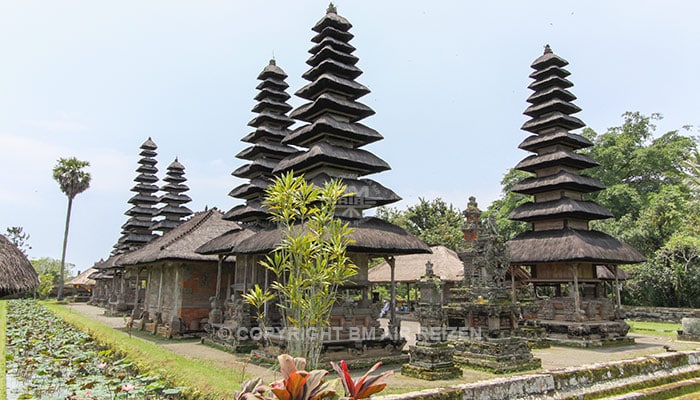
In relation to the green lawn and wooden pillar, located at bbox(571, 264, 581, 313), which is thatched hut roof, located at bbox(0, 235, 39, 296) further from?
the green lawn

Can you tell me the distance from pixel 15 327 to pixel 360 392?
58.2 feet

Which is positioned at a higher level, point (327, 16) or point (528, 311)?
point (327, 16)

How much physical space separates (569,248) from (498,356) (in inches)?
289

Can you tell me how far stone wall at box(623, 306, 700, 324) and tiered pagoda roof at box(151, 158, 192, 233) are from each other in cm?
2806

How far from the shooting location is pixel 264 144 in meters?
18.2

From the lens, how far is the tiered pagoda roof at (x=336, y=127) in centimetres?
1413

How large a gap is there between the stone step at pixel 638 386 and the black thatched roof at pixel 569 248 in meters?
7.55

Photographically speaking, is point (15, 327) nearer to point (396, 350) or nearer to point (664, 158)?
point (396, 350)

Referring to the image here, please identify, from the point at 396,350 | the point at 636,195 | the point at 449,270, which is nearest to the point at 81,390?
the point at 396,350

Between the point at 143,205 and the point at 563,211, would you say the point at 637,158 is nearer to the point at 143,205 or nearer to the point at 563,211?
the point at 563,211

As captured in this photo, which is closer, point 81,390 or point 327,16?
point 81,390

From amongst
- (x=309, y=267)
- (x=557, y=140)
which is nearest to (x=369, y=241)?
(x=309, y=267)

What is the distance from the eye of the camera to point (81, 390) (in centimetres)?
756

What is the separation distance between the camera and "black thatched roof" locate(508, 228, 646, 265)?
1638 cm
